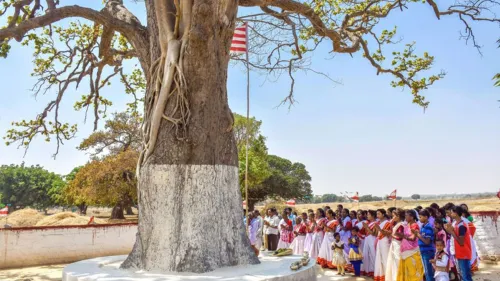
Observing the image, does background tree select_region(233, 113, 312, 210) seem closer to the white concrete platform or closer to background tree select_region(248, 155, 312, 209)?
background tree select_region(248, 155, 312, 209)

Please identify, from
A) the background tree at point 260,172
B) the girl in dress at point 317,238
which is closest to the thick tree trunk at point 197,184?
the girl in dress at point 317,238

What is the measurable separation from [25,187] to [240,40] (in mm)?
57011

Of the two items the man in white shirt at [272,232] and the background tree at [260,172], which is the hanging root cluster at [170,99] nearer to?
the man in white shirt at [272,232]

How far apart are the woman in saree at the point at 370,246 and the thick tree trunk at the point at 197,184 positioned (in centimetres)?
566

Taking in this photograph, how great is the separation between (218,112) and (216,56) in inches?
31.0

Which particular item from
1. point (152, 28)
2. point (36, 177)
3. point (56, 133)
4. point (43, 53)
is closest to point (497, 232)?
point (152, 28)

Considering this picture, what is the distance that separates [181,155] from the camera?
5.81 m

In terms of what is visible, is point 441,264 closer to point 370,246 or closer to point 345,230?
point 370,246

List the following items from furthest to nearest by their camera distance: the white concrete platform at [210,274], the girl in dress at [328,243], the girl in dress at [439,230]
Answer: the girl in dress at [328,243] < the girl in dress at [439,230] < the white concrete platform at [210,274]

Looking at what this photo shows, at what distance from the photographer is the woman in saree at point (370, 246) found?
10.8 m

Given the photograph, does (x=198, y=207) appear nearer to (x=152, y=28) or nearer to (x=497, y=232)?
(x=152, y=28)

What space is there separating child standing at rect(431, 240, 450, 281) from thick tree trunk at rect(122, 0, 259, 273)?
3.69m

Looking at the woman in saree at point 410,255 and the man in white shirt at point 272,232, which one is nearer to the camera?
the woman in saree at point 410,255

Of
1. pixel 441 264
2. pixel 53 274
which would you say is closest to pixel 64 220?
pixel 53 274
